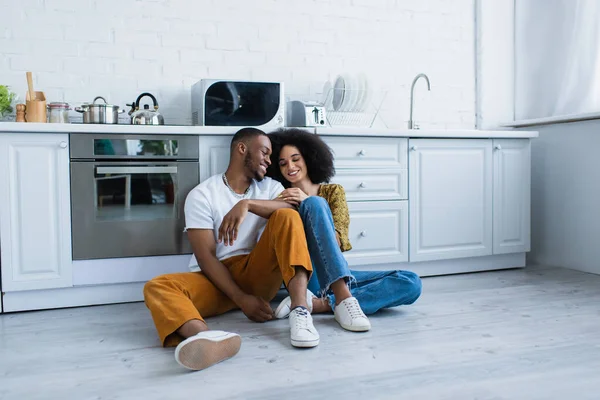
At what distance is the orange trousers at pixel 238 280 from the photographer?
1897mm

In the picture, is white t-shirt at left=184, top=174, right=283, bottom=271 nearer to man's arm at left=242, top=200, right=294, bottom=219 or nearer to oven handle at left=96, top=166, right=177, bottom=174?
man's arm at left=242, top=200, right=294, bottom=219

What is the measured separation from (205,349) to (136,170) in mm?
1181

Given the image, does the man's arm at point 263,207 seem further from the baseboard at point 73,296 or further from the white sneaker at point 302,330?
the baseboard at point 73,296

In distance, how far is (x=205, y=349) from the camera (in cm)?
169

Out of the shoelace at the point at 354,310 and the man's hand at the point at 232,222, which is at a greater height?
the man's hand at the point at 232,222

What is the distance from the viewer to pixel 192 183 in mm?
2705

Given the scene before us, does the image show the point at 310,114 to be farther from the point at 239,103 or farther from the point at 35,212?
the point at 35,212

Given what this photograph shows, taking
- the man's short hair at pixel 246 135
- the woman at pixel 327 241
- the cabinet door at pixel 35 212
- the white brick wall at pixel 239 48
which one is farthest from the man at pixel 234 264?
the white brick wall at pixel 239 48

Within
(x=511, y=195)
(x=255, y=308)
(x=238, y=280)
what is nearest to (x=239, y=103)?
(x=238, y=280)

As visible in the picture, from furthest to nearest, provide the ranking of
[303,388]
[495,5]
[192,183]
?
[495,5] < [192,183] < [303,388]

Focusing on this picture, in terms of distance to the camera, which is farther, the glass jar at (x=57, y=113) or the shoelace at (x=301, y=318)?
the glass jar at (x=57, y=113)

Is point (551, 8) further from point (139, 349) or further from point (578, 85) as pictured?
point (139, 349)

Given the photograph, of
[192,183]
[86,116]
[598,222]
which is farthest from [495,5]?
[86,116]

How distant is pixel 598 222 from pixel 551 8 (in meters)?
1.40
